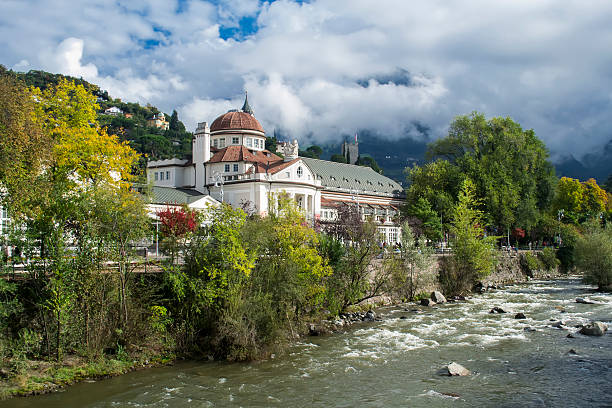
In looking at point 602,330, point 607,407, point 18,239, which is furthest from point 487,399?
point 18,239

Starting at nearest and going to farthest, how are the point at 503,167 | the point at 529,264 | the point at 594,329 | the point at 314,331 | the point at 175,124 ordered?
the point at 594,329
the point at 314,331
the point at 529,264
the point at 503,167
the point at 175,124

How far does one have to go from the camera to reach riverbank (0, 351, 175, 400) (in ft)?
57.7

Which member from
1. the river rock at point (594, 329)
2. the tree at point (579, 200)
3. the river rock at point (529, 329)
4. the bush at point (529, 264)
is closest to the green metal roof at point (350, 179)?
the tree at point (579, 200)

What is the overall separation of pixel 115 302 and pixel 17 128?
26.2 ft

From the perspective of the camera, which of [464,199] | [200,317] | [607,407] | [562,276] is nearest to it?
[607,407]

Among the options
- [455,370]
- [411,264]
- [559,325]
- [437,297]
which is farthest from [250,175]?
[455,370]

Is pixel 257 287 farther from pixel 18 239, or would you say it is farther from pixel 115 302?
pixel 18 239

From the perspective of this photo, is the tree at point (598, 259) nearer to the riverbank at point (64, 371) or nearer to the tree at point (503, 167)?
the tree at point (503, 167)

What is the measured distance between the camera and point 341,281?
32.4m

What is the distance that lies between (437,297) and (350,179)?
52.1 metres

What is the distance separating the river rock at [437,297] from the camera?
39888 mm

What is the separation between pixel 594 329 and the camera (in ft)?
87.8

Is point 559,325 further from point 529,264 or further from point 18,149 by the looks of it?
point 529,264

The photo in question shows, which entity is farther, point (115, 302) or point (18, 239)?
point (115, 302)
